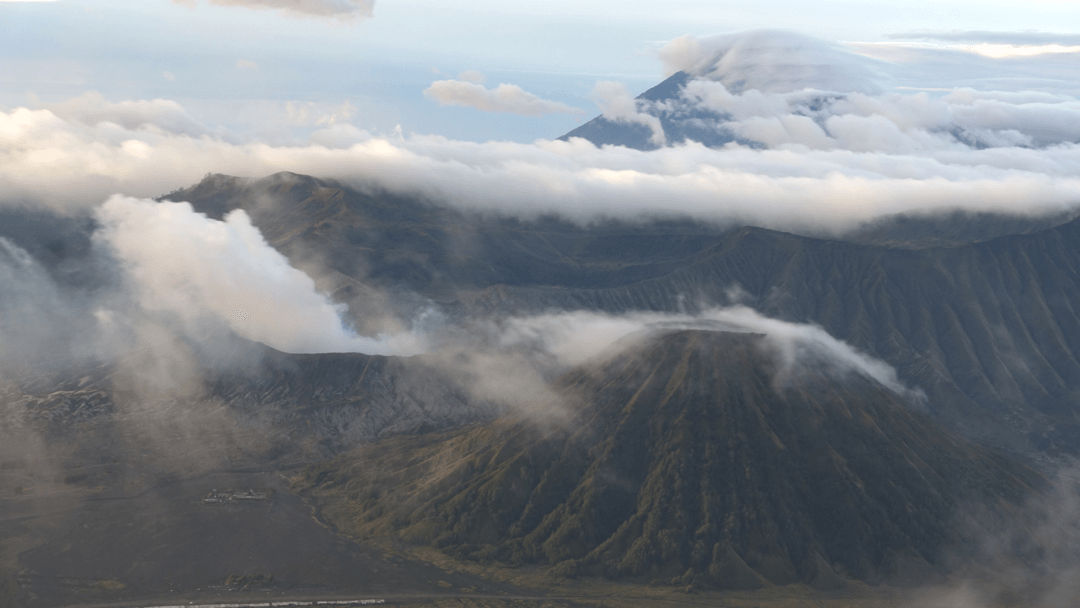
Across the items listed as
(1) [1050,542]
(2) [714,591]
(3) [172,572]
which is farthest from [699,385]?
(3) [172,572]

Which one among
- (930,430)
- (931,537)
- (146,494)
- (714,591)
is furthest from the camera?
(930,430)

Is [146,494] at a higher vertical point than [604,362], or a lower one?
lower

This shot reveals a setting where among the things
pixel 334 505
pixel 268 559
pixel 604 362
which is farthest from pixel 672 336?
pixel 268 559

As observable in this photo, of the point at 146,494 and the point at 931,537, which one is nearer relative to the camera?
the point at 931,537

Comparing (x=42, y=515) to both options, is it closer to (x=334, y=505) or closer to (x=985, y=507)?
(x=334, y=505)

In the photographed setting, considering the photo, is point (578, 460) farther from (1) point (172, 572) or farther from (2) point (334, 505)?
(1) point (172, 572)

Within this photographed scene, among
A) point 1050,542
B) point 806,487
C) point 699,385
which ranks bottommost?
point 1050,542

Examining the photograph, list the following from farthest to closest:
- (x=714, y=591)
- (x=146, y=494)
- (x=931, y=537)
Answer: (x=146, y=494) < (x=931, y=537) < (x=714, y=591)
